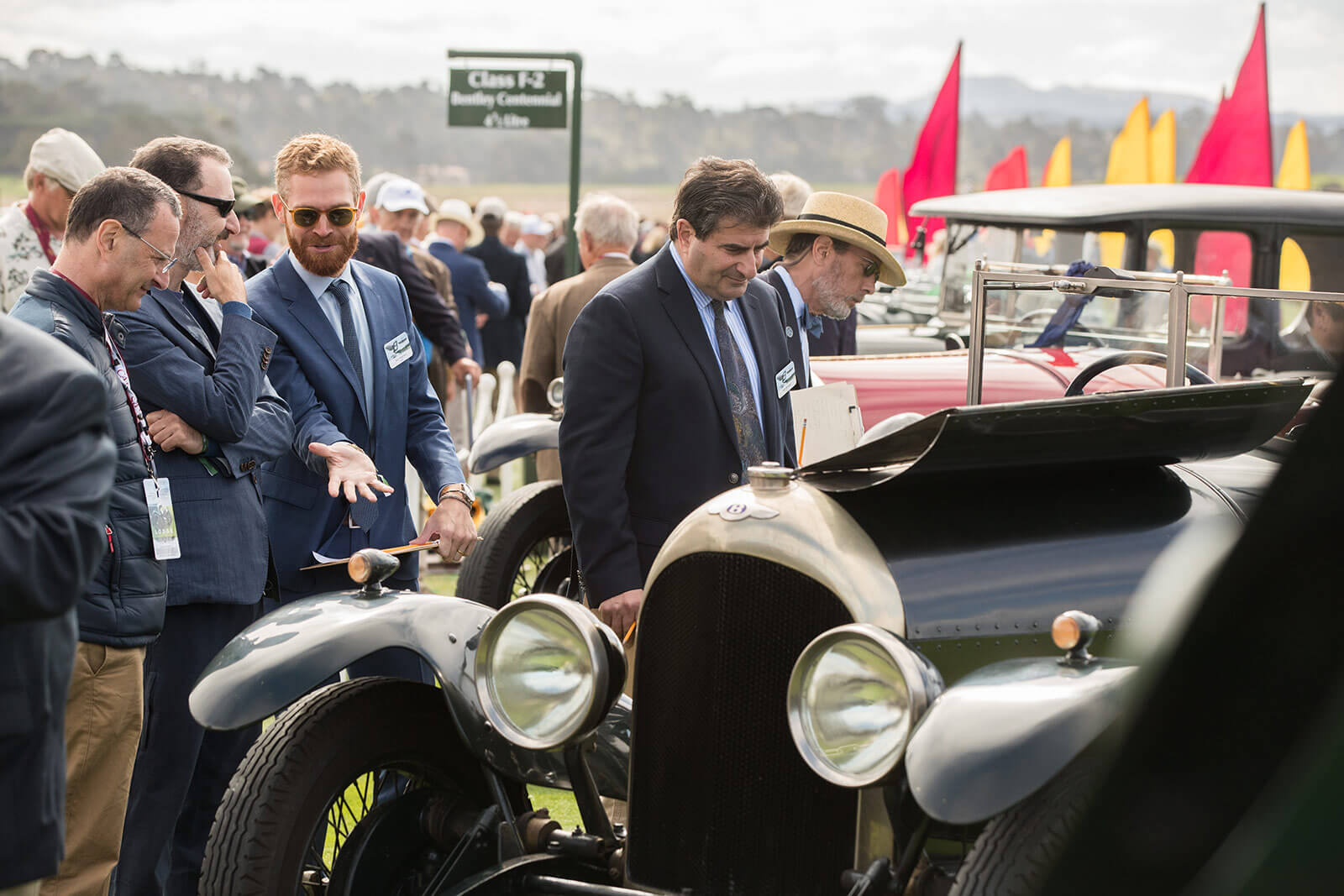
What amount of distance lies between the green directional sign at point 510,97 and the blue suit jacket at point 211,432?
19.1 feet

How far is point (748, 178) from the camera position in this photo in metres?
3.25

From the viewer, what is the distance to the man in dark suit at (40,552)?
166cm

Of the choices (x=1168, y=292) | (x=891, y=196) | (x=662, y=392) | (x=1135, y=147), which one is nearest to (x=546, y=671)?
(x=662, y=392)

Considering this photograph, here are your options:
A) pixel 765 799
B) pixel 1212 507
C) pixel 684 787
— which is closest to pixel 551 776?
pixel 684 787

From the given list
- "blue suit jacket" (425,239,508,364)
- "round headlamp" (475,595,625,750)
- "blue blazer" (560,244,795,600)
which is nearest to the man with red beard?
"blue blazer" (560,244,795,600)

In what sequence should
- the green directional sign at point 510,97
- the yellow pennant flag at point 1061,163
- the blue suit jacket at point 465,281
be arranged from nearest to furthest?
the green directional sign at point 510,97 < the blue suit jacket at point 465,281 < the yellow pennant flag at point 1061,163

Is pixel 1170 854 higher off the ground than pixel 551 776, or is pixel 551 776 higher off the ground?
pixel 1170 854

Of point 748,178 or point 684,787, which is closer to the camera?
point 684,787

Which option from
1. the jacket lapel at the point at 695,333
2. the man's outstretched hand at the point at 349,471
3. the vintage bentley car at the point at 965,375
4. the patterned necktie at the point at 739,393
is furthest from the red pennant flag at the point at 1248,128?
the man's outstretched hand at the point at 349,471

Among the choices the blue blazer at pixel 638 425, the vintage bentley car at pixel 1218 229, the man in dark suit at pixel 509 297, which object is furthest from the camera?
the man in dark suit at pixel 509 297

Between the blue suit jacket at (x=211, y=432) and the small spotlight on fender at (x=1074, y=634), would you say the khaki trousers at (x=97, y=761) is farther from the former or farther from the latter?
the small spotlight on fender at (x=1074, y=634)

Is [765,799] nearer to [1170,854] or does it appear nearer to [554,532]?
[1170,854]

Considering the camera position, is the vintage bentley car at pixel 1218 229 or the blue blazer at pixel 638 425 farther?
the vintage bentley car at pixel 1218 229

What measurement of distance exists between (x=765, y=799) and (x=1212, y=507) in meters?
1.15
